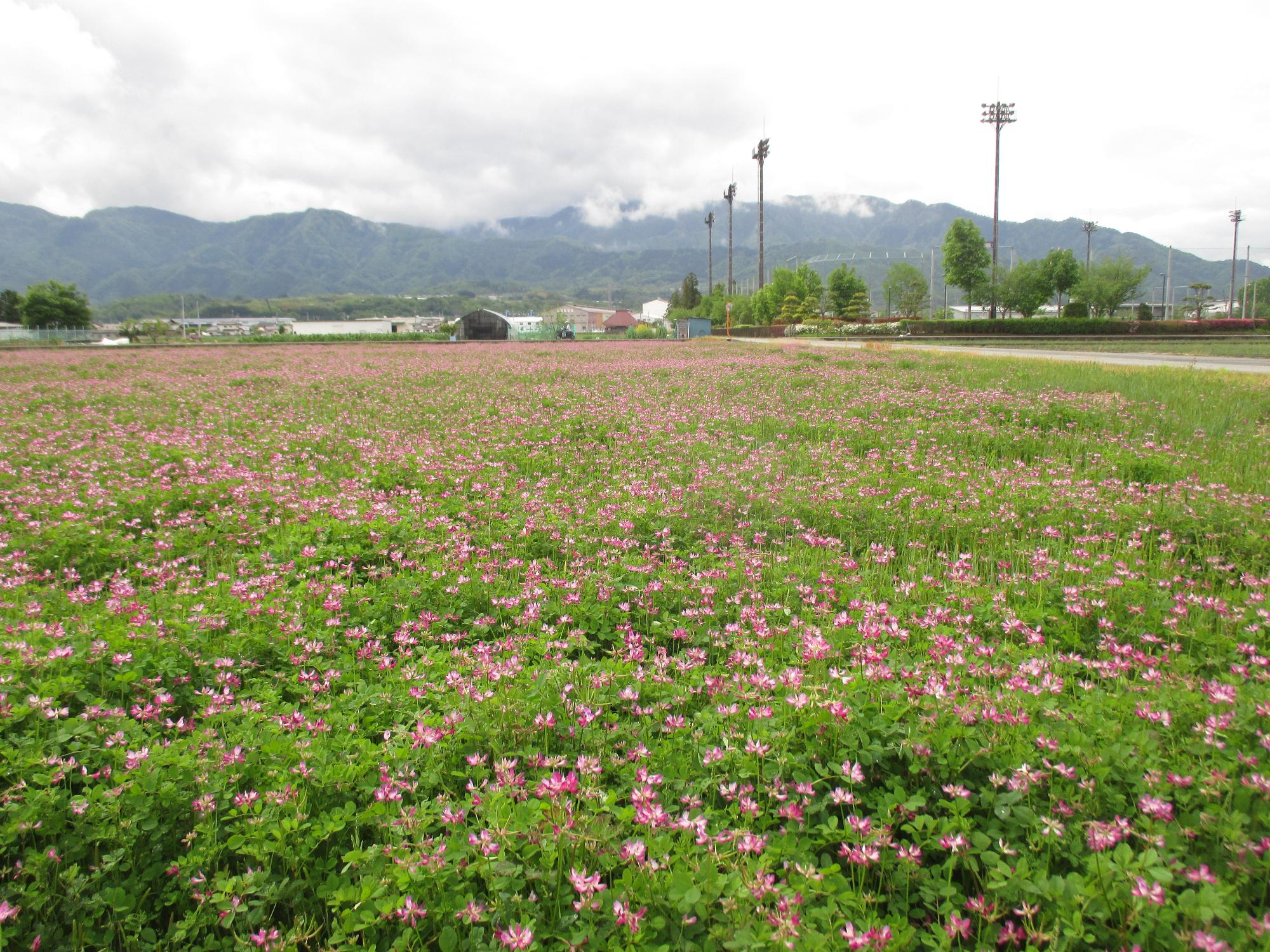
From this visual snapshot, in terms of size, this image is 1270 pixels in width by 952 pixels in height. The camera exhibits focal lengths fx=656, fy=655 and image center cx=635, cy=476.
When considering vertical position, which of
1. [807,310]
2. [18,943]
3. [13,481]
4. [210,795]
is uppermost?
[807,310]

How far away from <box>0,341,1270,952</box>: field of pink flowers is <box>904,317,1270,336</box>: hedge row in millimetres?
46512

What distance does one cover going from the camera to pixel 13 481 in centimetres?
770

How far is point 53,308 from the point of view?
89.6 meters

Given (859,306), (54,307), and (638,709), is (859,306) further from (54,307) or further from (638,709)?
(54,307)

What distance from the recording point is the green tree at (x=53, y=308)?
89.2 meters

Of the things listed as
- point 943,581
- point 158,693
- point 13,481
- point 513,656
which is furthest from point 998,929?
point 13,481

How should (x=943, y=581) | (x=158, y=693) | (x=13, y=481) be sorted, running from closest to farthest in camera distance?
1. (x=158, y=693)
2. (x=943, y=581)
3. (x=13, y=481)

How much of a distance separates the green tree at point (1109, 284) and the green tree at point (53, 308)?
126413 mm

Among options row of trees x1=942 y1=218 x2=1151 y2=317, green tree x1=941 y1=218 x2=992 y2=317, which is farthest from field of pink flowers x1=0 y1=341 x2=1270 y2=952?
row of trees x1=942 y1=218 x2=1151 y2=317

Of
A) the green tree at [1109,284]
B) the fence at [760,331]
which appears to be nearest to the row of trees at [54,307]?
the fence at [760,331]

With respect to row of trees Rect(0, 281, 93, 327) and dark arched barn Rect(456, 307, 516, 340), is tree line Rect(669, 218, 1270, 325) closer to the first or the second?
dark arched barn Rect(456, 307, 516, 340)

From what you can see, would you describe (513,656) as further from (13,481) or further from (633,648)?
(13,481)

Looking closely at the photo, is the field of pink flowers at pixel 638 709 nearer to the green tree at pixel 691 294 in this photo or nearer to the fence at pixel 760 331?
the fence at pixel 760 331

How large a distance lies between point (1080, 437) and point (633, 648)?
8.76 m
